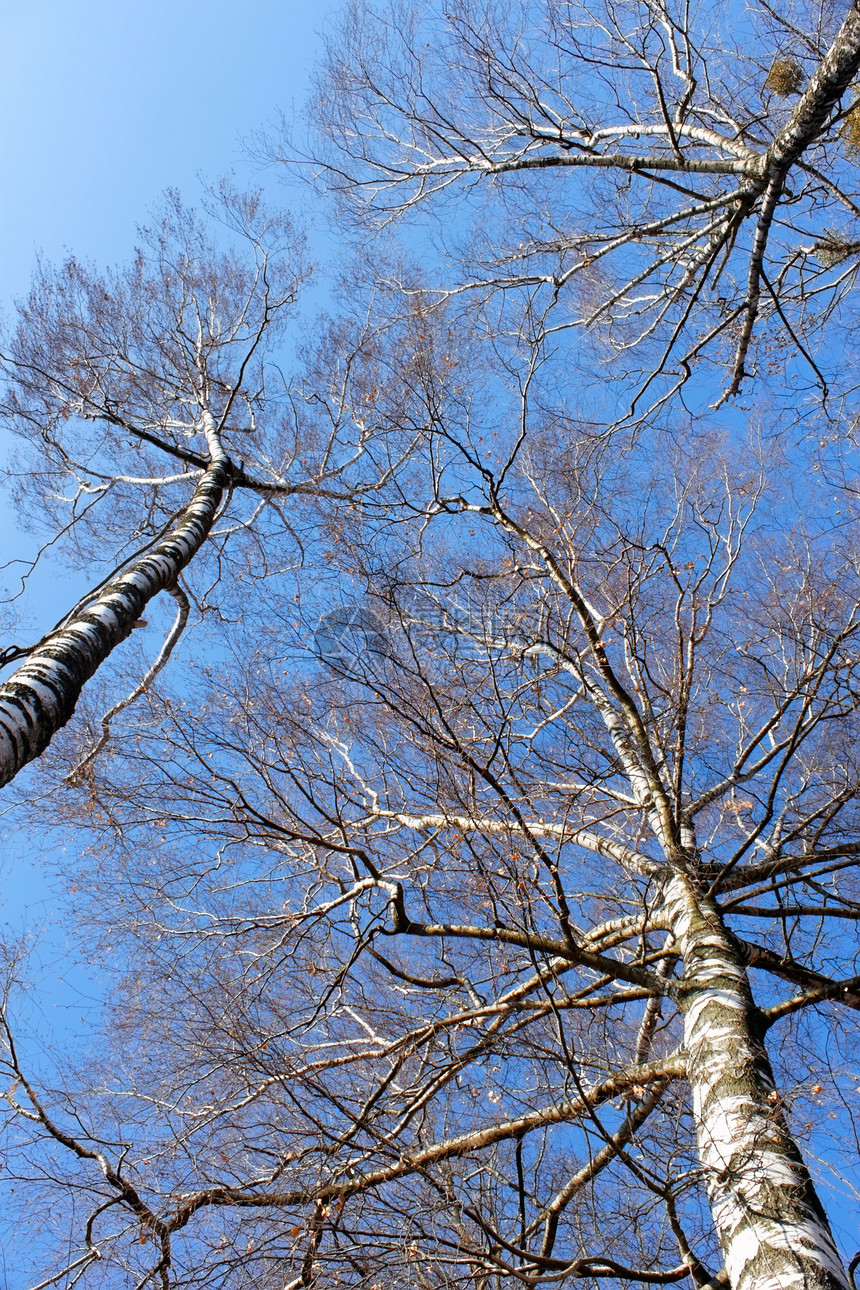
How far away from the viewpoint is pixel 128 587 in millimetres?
4434

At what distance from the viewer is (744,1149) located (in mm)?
2357

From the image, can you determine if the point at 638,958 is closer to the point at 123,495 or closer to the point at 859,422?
the point at 859,422

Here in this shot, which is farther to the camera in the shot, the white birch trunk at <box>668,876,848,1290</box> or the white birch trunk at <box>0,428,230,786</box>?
the white birch trunk at <box>0,428,230,786</box>

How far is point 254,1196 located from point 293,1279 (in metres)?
0.34

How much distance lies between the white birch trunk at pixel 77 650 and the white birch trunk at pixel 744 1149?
9.68ft

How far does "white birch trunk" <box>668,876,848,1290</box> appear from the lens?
2.12m

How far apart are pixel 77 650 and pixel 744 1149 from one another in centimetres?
353

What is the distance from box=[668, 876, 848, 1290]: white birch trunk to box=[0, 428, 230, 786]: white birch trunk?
295 cm

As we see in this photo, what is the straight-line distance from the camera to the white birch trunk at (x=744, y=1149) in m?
2.12

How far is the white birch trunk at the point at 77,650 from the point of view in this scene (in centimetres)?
294

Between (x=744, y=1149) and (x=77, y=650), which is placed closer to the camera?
(x=744, y=1149)

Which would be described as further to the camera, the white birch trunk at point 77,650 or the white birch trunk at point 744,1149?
the white birch trunk at point 77,650

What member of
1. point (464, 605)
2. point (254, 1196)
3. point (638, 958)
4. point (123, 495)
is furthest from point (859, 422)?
point (123, 495)

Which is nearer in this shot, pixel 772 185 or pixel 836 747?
pixel 772 185
